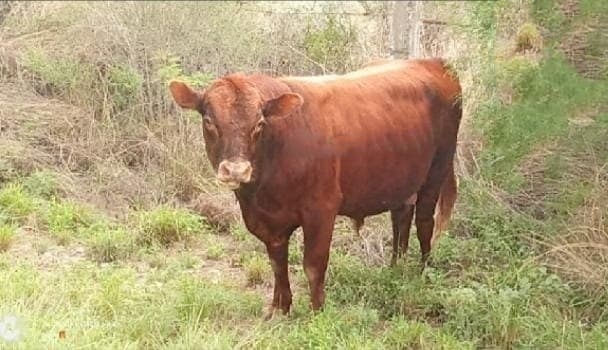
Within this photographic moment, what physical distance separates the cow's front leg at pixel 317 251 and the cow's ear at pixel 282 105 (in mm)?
667

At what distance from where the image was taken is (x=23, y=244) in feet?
23.9

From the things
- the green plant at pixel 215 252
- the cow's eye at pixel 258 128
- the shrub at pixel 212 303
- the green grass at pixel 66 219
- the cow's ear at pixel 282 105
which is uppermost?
the cow's ear at pixel 282 105

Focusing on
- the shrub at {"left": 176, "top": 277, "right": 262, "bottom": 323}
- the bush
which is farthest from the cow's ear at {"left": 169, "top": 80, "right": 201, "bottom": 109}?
the bush

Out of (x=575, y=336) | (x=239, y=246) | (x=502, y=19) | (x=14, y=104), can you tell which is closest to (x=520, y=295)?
(x=575, y=336)

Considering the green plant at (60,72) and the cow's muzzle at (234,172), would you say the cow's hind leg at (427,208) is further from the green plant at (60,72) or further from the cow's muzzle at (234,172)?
the green plant at (60,72)

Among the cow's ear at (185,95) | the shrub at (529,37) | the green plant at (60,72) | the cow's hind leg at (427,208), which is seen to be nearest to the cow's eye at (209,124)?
the cow's ear at (185,95)

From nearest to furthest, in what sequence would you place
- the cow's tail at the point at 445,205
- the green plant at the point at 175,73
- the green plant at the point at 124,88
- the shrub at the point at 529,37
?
the shrub at the point at 529,37, the cow's tail at the point at 445,205, the green plant at the point at 175,73, the green plant at the point at 124,88

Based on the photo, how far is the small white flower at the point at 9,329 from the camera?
194 inches

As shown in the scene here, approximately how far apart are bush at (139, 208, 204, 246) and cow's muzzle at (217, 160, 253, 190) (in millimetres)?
2410

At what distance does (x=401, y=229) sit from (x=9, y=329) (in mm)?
2927

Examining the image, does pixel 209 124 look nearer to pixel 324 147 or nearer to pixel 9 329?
pixel 324 147

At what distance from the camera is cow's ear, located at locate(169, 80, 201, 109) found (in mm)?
5465

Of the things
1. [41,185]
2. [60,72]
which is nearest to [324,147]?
[41,185]

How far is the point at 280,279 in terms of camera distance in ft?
19.8
